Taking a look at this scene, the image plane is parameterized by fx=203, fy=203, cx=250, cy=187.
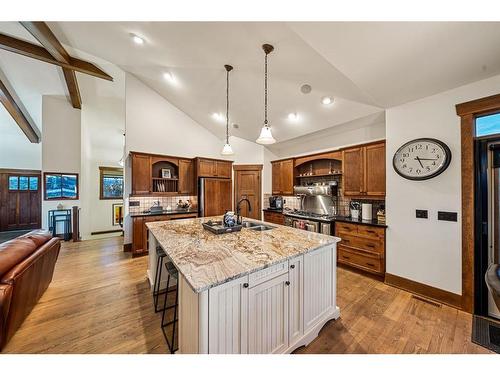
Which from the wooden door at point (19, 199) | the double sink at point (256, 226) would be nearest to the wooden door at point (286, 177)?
the double sink at point (256, 226)

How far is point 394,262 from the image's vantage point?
2.82 metres

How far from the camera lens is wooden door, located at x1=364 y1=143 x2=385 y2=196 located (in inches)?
126

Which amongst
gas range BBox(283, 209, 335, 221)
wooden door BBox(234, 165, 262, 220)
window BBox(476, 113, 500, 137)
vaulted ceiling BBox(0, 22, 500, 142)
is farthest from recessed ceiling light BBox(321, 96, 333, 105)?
wooden door BBox(234, 165, 262, 220)

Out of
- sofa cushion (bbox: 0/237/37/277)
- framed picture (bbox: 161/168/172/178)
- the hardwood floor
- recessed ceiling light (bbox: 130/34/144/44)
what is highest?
recessed ceiling light (bbox: 130/34/144/44)

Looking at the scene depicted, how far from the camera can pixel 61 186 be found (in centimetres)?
565

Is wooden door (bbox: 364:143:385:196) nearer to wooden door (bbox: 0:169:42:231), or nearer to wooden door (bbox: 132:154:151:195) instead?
wooden door (bbox: 132:154:151:195)

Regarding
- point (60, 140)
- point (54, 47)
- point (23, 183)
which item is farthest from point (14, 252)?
point (23, 183)

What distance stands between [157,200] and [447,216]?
5227 millimetres

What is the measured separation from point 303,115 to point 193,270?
3407mm

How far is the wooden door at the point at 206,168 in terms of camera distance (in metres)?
5.05

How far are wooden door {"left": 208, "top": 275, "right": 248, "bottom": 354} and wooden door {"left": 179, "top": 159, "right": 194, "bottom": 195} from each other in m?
4.20

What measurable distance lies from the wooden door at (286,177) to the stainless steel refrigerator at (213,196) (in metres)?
1.40
